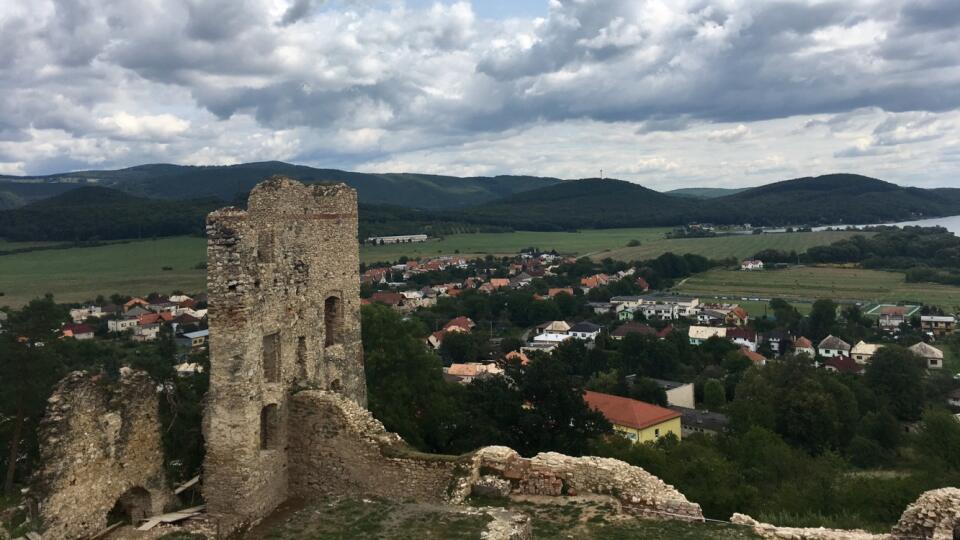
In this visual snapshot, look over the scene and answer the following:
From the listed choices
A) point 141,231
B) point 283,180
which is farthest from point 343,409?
point 141,231

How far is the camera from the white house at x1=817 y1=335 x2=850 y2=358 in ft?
272

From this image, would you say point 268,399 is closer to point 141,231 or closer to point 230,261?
point 230,261

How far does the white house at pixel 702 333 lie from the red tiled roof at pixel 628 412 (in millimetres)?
43765

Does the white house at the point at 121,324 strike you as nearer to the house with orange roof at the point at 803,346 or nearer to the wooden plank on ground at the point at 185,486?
the wooden plank on ground at the point at 185,486

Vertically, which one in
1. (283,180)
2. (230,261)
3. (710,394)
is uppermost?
(283,180)

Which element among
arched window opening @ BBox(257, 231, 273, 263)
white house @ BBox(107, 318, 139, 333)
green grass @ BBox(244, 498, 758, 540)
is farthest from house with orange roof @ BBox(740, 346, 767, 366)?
white house @ BBox(107, 318, 139, 333)

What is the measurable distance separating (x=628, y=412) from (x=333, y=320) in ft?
99.9

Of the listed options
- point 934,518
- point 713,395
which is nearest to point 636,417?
point 713,395

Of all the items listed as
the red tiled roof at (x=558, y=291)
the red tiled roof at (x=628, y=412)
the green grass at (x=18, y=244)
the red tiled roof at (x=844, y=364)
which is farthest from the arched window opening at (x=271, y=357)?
the green grass at (x=18, y=244)

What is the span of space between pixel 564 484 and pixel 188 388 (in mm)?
15426

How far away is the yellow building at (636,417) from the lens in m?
43.4

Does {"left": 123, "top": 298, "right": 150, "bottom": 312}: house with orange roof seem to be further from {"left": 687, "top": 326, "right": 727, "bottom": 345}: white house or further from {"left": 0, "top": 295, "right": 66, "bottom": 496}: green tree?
{"left": 0, "top": 295, "right": 66, "bottom": 496}: green tree

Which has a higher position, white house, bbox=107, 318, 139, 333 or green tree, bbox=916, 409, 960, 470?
green tree, bbox=916, 409, 960, 470

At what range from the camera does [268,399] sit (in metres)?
15.1
